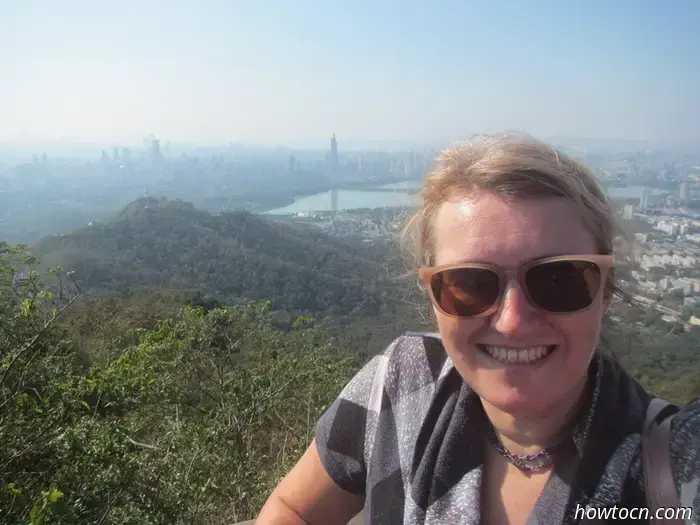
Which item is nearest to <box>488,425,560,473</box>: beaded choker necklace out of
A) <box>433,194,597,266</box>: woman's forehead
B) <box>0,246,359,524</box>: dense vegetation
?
<box>433,194,597,266</box>: woman's forehead

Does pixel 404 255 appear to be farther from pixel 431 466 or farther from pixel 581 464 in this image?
pixel 581 464

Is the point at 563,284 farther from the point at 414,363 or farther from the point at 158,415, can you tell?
the point at 158,415

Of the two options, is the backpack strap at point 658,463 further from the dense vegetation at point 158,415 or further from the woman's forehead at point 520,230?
the dense vegetation at point 158,415

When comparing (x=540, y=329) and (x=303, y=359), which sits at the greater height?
(x=540, y=329)

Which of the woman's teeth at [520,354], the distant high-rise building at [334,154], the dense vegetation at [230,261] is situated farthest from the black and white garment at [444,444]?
the distant high-rise building at [334,154]

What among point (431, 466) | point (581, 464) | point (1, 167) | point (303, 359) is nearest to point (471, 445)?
point (431, 466)

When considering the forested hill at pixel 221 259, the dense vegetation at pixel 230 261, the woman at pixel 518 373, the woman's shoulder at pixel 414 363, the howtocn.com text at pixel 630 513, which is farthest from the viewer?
the forested hill at pixel 221 259

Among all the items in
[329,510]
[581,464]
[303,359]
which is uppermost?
[581,464]
